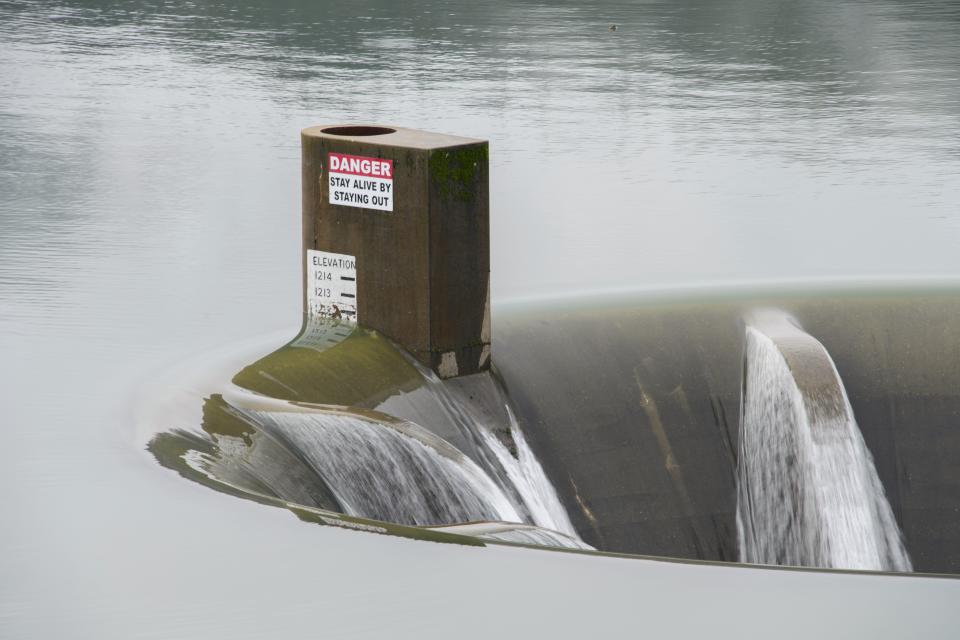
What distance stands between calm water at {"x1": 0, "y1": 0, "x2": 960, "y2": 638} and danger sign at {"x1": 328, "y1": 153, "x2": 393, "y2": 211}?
1135 mm

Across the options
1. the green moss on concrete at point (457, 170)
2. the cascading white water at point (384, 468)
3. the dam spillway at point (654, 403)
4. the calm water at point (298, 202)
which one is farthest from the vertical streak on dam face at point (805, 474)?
the cascading white water at point (384, 468)

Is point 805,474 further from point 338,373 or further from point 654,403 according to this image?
point 338,373

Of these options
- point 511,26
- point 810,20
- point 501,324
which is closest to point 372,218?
point 501,324

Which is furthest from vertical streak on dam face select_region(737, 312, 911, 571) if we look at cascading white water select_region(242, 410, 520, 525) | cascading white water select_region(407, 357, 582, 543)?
cascading white water select_region(242, 410, 520, 525)

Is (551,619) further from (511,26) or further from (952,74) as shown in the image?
(511,26)

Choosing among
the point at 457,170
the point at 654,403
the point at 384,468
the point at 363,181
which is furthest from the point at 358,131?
the point at 384,468

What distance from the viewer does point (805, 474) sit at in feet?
27.8

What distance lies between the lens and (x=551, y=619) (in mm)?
4539

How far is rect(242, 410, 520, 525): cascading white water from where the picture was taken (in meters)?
6.37

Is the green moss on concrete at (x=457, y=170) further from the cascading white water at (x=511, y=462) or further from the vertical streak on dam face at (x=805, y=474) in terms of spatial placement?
the vertical streak on dam face at (x=805, y=474)

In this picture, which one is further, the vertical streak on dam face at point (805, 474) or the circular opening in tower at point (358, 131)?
the vertical streak on dam face at point (805, 474)

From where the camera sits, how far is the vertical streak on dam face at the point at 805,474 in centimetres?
841

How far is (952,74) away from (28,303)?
12607mm

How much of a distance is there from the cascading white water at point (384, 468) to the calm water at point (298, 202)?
25.9 inches
